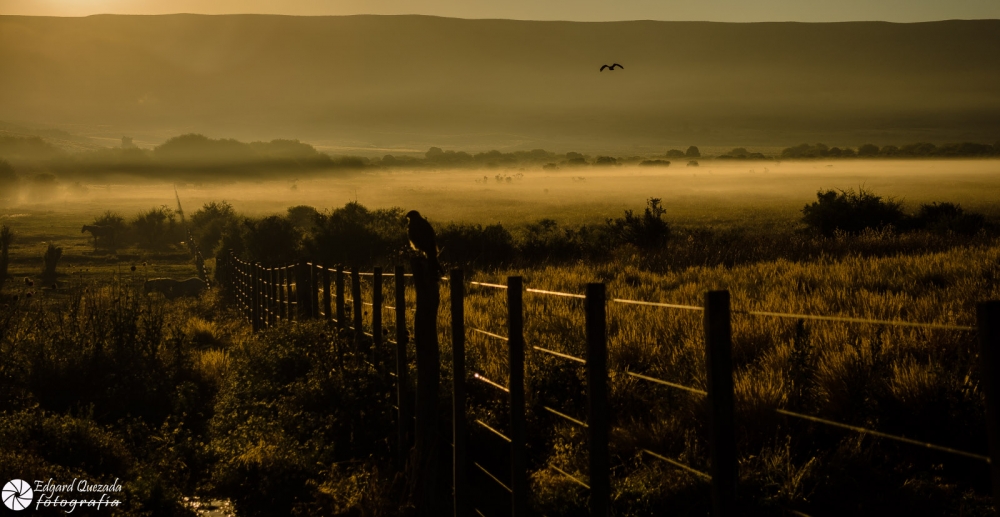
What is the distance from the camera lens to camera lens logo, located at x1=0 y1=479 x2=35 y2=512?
21.7ft

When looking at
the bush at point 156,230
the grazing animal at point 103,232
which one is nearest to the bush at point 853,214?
the bush at point 156,230

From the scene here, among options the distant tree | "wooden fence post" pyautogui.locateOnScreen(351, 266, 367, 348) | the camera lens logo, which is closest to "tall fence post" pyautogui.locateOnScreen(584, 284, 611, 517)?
the camera lens logo

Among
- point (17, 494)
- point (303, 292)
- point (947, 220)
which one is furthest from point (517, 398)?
point (947, 220)

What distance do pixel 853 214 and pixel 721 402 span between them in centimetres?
3868

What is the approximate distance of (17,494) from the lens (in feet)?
22.0

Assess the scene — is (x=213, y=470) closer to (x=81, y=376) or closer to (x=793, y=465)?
(x=81, y=376)

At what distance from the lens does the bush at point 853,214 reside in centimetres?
3875

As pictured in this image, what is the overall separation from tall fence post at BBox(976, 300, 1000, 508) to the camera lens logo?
20.9 ft

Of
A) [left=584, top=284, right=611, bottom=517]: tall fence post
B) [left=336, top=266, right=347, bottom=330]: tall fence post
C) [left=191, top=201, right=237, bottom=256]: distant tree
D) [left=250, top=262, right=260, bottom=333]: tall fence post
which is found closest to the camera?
[left=584, top=284, right=611, bottom=517]: tall fence post

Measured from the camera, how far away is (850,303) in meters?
13.0

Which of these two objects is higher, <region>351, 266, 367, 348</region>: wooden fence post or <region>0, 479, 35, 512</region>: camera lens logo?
<region>351, 266, 367, 348</region>: wooden fence post

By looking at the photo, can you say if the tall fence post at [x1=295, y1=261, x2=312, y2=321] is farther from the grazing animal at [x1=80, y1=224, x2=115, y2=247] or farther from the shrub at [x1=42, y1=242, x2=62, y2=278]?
the grazing animal at [x1=80, y1=224, x2=115, y2=247]

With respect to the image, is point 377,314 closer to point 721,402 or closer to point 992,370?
point 721,402

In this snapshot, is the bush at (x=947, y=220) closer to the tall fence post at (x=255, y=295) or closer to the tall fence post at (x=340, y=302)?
the tall fence post at (x=255, y=295)
